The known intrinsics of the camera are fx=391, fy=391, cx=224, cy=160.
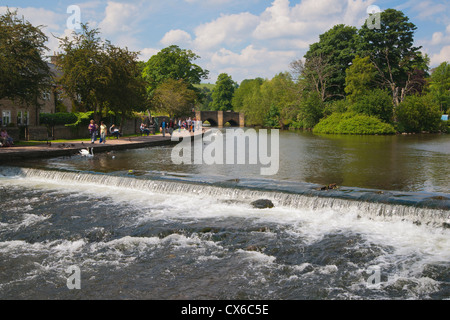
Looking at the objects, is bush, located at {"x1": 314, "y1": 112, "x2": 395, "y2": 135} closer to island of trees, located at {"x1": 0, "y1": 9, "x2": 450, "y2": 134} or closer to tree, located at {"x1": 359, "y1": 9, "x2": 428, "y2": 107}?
island of trees, located at {"x1": 0, "y1": 9, "x2": 450, "y2": 134}

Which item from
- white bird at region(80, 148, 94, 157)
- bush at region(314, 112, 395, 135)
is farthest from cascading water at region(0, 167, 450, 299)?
bush at region(314, 112, 395, 135)

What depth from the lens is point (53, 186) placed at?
16344mm

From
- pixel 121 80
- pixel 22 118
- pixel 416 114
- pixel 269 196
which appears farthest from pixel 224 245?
pixel 416 114

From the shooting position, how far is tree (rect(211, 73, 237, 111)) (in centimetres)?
12494

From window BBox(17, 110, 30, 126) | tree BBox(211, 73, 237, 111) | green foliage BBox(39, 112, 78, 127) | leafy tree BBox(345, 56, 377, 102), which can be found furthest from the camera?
tree BBox(211, 73, 237, 111)

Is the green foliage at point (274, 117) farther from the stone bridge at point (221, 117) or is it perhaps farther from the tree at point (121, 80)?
the tree at point (121, 80)

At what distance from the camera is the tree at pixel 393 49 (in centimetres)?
6076

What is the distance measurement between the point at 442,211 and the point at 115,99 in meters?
27.5

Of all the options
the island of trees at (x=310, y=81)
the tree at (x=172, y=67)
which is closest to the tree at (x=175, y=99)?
the island of trees at (x=310, y=81)

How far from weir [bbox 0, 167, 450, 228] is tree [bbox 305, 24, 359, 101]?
57.7m
